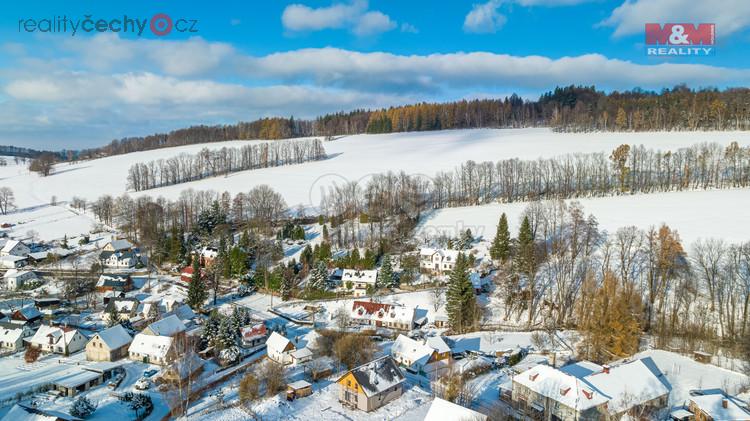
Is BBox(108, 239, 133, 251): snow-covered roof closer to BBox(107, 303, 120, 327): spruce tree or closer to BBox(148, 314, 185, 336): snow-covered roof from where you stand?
BBox(107, 303, 120, 327): spruce tree

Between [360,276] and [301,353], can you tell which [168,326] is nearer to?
[301,353]

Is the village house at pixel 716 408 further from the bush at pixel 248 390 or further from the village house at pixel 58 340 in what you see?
the village house at pixel 58 340

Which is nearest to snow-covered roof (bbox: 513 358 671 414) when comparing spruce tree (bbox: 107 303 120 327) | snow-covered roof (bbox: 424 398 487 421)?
snow-covered roof (bbox: 424 398 487 421)

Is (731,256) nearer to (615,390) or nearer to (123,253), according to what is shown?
(615,390)

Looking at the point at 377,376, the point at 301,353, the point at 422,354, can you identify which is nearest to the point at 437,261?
the point at 422,354

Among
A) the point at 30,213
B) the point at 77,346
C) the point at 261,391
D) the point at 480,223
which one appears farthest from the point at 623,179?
the point at 30,213

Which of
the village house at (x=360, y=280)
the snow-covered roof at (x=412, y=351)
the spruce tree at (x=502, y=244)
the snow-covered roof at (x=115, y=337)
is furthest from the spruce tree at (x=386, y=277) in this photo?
the snow-covered roof at (x=115, y=337)
